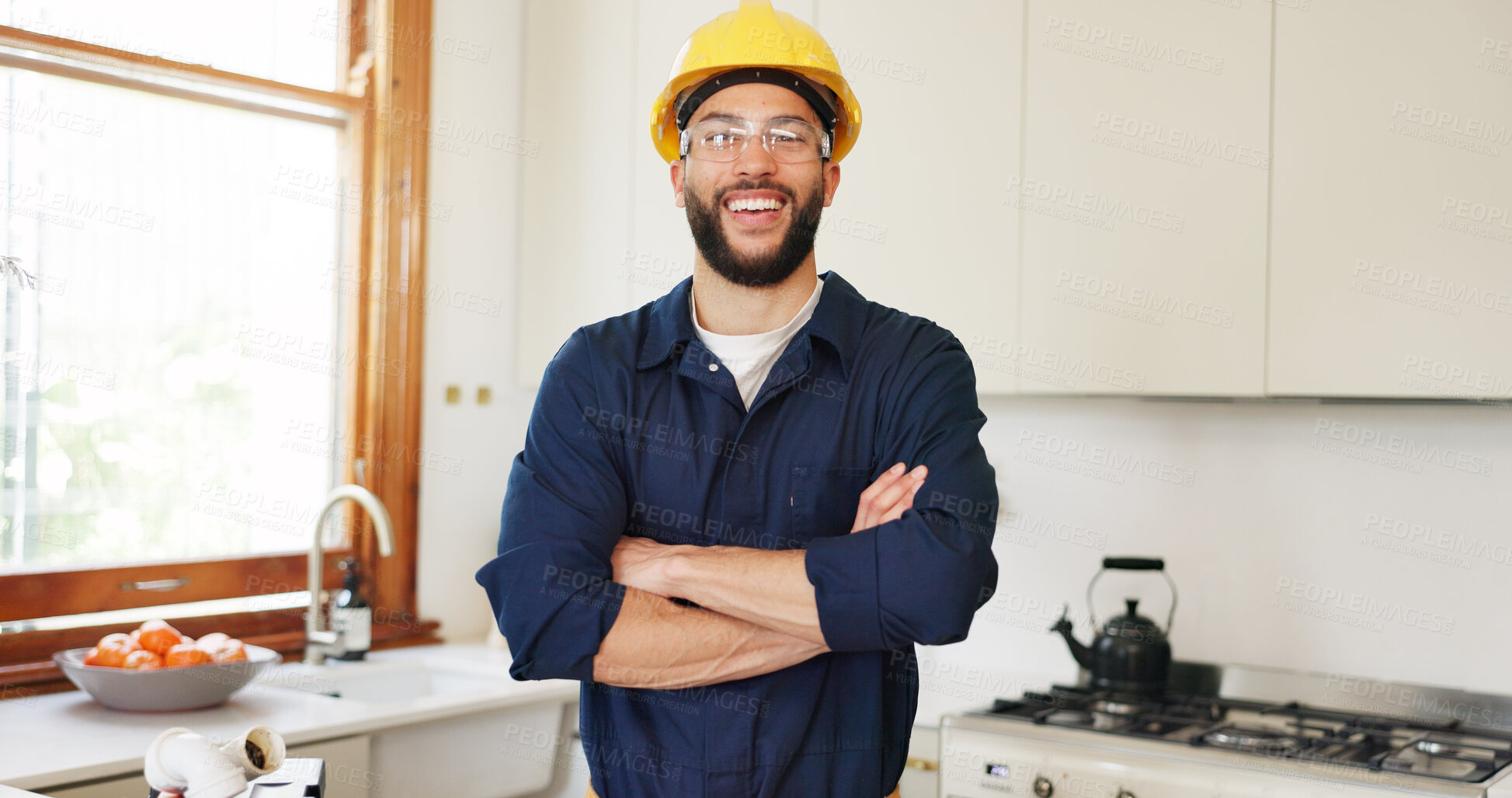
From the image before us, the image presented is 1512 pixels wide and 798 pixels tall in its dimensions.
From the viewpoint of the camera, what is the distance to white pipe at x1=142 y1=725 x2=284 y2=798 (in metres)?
1.37

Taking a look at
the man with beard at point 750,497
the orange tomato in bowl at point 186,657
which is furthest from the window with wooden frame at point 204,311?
the man with beard at point 750,497

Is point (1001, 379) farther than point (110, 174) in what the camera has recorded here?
No

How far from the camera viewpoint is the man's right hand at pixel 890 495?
136 centimetres

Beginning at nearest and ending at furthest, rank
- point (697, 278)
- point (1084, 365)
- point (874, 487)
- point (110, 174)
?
1. point (874, 487)
2. point (697, 278)
3. point (1084, 365)
4. point (110, 174)

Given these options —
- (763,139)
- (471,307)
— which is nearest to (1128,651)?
(763,139)

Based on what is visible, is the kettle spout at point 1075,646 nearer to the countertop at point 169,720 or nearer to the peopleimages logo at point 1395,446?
the peopleimages logo at point 1395,446

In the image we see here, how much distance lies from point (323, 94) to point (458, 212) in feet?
1.45

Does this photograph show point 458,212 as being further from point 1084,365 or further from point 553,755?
point 1084,365

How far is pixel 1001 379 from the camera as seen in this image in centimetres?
231

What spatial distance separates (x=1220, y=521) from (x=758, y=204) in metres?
1.47

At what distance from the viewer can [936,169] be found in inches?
93.7

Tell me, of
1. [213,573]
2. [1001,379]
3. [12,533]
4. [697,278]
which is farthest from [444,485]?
[697,278]

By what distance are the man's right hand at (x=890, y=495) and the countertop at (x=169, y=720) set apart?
4.03 feet

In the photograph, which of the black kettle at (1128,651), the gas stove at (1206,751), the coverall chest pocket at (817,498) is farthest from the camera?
the black kettle at (1128,651)
